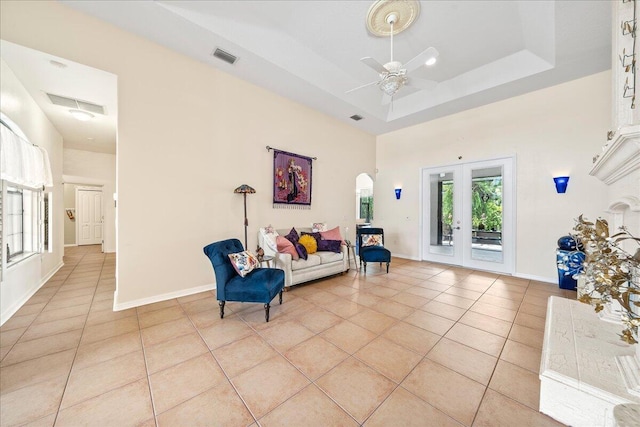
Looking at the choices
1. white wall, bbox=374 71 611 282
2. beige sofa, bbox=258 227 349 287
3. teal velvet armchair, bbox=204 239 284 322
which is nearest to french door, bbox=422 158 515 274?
white wall, bbox=374 71 611 282

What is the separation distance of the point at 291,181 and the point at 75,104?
12.2 feet

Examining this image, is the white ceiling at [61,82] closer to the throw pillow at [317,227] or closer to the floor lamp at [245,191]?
the floor lamp at [245,191]

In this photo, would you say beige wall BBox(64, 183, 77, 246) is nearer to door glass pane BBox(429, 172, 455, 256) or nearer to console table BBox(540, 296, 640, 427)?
door glass pane BBox(429, 172, 455, 256)

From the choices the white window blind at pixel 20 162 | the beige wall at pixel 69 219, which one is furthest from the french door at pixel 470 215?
the beige wall at pixel 69 219

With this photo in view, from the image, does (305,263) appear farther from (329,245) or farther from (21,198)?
(21,198)

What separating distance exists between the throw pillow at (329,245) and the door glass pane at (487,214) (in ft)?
10.3

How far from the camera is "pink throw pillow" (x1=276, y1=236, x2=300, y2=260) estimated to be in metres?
3.80


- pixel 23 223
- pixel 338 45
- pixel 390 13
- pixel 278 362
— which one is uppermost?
pixel 338 45

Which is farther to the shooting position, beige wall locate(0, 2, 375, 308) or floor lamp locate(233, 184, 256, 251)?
floor lamp locate(233, 184, 256, 251)

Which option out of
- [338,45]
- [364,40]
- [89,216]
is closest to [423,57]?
[364,40]

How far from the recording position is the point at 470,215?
5.18 meters

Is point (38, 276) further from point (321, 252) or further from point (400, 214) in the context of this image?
point (400, 214)

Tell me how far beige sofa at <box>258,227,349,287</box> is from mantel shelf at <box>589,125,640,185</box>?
340 centimetres

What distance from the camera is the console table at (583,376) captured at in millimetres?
1333
